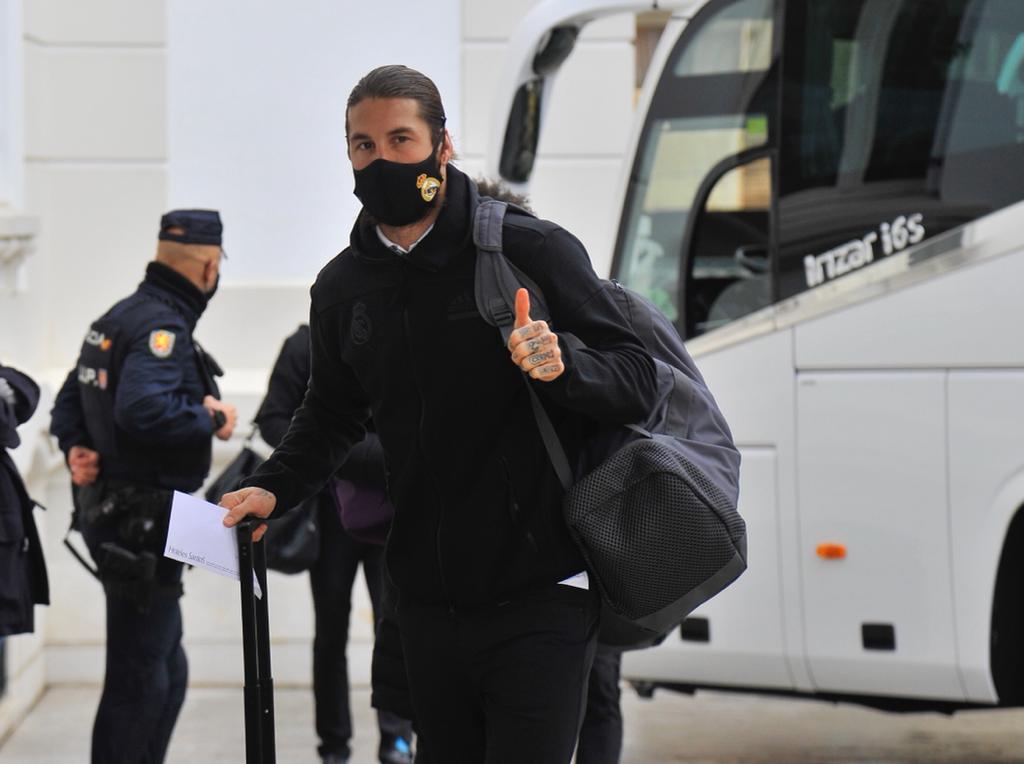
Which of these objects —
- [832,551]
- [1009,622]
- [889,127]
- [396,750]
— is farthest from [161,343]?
[1009,622]

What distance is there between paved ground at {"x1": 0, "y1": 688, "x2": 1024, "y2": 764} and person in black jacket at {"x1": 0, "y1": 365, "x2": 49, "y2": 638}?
2010 millimetres

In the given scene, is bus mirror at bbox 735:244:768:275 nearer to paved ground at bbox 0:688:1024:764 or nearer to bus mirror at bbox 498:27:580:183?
bus mirror at bbox 498:27:580:183

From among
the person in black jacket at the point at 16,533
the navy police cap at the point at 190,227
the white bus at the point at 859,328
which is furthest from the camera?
the white bus at the point at 859,328

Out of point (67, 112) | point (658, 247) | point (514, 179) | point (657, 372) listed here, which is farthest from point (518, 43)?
point (657, 372)

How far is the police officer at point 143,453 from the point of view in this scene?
438 cm

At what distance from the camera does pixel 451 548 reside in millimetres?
2824

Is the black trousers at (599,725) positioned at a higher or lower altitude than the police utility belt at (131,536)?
lower

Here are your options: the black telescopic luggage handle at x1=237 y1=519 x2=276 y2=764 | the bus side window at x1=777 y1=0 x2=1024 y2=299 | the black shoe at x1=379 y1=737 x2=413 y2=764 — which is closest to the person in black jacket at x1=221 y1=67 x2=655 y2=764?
the black telescopic luggage handle at x1=237 y1=519 x2=276 y2=764

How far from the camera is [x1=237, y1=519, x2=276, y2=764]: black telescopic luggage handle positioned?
298cm

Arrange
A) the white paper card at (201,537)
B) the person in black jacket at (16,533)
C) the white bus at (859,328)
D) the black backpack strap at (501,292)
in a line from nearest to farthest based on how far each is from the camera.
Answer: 1. the black backpack strap at (501,292)
2. the white paper card at (201,537)
3. the person in black jacket at (16,533)
4. the white bus at (859,328)

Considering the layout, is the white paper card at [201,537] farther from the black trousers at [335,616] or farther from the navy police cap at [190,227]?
the black trousers at [335,616]

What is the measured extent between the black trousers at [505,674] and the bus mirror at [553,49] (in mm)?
3183

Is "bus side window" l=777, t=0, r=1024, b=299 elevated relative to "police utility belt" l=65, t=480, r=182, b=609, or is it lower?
elevated

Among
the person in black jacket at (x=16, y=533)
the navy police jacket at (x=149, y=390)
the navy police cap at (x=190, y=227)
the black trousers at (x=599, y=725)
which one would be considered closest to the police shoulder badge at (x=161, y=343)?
the navy police jacket at (x=149, y=390)
